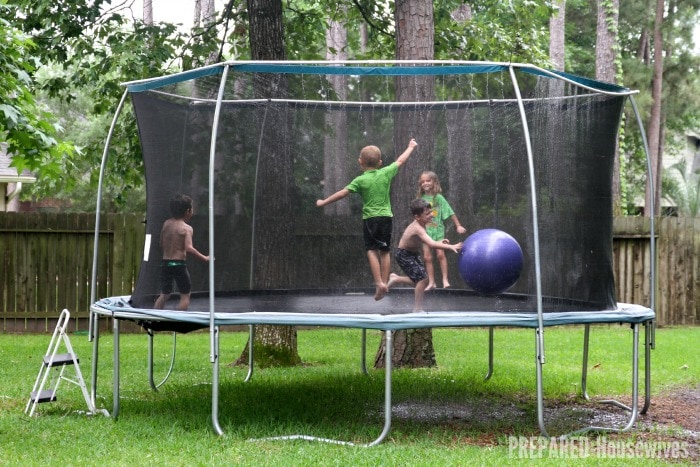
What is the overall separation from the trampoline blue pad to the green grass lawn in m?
0.63

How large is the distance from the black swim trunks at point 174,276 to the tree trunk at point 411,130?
4.27 feet

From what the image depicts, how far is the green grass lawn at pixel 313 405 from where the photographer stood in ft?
15.0

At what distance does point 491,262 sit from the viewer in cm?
548

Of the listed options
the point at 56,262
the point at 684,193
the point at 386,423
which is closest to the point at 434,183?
the point at 386,423

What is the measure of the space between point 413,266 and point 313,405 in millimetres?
1185

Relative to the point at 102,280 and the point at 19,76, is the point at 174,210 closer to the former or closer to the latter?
the point at 19,76

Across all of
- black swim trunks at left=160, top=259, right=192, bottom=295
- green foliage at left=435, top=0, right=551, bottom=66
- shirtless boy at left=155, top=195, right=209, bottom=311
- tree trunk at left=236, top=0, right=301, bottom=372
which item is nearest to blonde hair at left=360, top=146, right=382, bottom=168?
tree trunk at left=236, top=0, right=301, bottom=372

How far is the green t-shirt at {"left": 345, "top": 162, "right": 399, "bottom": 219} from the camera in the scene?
5.63 m

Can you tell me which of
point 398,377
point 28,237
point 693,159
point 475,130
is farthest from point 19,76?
point 693,159

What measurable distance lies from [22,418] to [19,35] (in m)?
2.51

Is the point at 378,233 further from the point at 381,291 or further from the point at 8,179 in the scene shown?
the point at 8,179

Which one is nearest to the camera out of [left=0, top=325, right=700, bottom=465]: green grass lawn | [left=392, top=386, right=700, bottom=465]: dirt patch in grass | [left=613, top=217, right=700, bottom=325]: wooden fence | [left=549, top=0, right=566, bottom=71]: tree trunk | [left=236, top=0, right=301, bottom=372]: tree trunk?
[left=0, top=325, right=700, bottom=465]: green grass lawn

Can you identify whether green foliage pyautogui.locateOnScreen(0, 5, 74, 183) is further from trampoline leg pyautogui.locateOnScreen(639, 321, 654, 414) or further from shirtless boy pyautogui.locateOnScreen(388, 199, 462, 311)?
trampoline leg pyautogui.locateOnScreen(639, 321, 654, 414)

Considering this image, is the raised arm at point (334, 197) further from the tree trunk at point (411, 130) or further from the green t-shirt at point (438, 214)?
the green t-shirt at point (438, 214)
